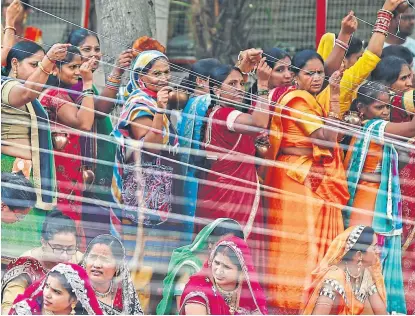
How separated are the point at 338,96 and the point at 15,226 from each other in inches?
53.6

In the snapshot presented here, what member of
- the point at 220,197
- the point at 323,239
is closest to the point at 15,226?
the point at 220,197

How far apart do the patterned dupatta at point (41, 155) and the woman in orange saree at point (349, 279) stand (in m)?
1.09

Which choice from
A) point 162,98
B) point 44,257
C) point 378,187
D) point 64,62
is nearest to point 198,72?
point 162,98

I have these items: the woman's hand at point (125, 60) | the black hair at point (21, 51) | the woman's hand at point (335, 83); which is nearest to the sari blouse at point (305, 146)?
the woman's hand at point (335, 83)

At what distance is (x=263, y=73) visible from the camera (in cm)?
514

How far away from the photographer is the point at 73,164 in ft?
17.3

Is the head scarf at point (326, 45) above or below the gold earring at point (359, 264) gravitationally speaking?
above

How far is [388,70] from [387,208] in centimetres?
56

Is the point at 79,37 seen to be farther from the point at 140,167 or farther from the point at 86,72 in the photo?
the point at 140,167

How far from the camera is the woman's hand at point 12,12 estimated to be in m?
5.26

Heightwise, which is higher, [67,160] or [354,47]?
[354,47]

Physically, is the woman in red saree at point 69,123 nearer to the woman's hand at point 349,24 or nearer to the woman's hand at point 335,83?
the woman's hand at point 335,83

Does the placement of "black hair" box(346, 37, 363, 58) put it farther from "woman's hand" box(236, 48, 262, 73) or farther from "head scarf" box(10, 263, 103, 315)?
"head scarf" box(10, 263, 103, 315)

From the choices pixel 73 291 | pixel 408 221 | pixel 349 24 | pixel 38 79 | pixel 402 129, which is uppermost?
pixel 349 24
